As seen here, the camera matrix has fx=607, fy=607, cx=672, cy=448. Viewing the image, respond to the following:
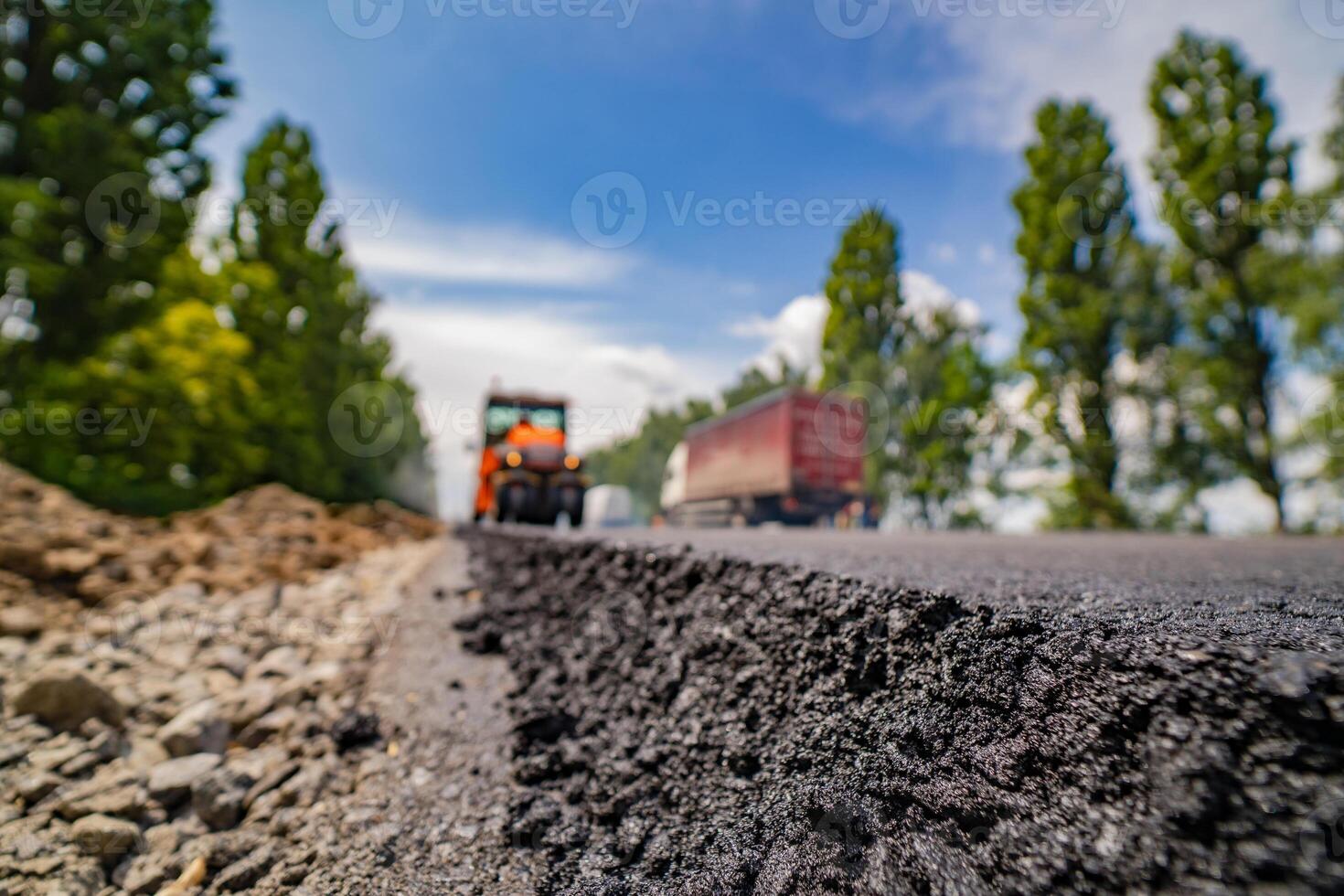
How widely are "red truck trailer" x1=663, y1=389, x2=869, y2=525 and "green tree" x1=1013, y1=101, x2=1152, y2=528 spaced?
6302mm

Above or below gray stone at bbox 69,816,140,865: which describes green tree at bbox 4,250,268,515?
above

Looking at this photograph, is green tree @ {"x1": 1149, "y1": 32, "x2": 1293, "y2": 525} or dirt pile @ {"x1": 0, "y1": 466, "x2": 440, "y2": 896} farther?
green tree @ {"x1": 1149, "y1": 32, "x2": 1293, "y2": 525}

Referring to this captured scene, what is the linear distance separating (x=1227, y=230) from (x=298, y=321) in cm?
2835

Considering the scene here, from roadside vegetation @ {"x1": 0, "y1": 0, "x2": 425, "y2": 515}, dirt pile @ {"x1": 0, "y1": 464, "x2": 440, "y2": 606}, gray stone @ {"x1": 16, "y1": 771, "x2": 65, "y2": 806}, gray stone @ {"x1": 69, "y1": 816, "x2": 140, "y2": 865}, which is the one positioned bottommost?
gray stone @ {"x1": 69, "y1": 816, "x2": 140, "y2": 865}

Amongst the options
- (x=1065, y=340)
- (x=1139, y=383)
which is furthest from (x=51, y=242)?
(x=1139, y=383)

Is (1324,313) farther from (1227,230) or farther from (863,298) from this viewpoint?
(863,298)

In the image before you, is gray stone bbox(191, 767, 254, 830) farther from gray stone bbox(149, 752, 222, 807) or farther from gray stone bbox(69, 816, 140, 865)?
gray stone bbox(69, 816, 140, 865)

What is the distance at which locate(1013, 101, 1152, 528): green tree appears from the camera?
1844 centimetres

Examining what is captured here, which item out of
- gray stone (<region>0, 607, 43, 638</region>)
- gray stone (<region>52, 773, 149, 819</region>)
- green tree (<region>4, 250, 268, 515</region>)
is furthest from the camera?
green tree (<region>4, 250, 268, 515</region>)

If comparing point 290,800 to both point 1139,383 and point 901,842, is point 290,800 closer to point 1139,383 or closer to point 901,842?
point 901,842

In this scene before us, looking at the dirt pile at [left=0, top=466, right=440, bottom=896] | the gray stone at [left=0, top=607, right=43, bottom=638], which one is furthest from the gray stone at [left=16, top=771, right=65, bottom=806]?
the gray stone at [left=0, top=607, right=43, bottom=638]

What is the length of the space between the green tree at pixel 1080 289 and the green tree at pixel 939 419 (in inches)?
174

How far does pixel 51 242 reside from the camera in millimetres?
11047

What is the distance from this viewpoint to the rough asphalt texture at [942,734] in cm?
99
